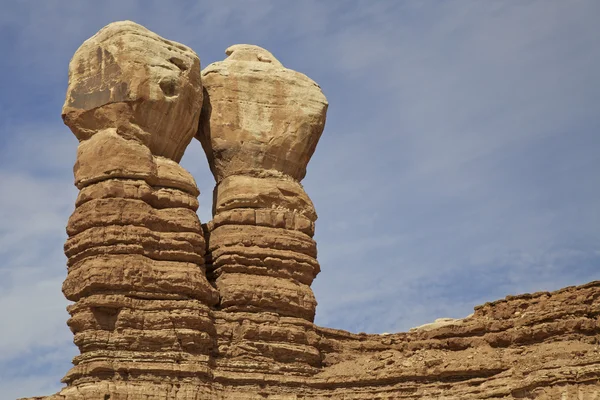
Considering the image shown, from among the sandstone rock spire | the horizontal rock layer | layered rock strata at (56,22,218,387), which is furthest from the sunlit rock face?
the horizontal rock layer

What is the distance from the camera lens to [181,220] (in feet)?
117

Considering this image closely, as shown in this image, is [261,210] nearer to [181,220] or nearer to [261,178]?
[261,178]

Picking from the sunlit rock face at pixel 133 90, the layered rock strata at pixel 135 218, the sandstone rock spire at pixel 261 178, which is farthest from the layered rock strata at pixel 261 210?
the sunlit rock face at pixel 133 90

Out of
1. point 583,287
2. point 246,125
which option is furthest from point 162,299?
point 583,287

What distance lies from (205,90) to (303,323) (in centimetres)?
759

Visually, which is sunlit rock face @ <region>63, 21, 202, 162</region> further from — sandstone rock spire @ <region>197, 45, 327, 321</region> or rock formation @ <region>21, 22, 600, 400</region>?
sandstone rock spire @ <region>197, 45, 327, 321</region>

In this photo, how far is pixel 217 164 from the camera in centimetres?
3909

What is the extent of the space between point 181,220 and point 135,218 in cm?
141

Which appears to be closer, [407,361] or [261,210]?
[407,361]

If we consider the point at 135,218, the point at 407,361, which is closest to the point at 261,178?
the point at 135,218

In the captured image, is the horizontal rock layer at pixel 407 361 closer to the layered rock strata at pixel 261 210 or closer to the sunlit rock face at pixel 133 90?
the layered rock strata at pixel 261 210

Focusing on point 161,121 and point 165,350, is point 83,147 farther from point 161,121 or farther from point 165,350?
point 165,350

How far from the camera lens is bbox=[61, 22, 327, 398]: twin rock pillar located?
33.8m

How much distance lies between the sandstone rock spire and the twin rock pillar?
0.04 meters
